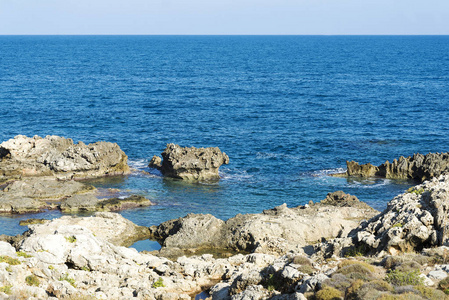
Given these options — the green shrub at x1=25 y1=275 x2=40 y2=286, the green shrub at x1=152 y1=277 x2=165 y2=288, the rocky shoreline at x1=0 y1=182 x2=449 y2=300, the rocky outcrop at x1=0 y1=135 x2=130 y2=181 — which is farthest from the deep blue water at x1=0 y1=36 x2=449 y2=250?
the green shrub at x1=152 y1=277 x2=165 y2=288

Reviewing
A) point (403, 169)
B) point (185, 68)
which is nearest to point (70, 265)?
point (403, 169)

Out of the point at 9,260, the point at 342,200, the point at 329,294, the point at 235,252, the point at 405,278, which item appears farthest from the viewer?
the point at 342,200

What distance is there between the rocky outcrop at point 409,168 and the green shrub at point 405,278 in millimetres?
39149

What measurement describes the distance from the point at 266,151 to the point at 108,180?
24447 mm

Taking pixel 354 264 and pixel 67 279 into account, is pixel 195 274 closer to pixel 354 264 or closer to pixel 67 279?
pixel 67 279

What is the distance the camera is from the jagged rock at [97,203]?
50.5m

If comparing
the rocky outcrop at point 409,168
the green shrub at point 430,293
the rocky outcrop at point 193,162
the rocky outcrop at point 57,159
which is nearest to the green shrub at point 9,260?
the green shrub at point 430,293

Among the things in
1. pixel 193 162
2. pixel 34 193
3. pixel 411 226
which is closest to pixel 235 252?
pixel 411 226

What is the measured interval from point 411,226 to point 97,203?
1256 inches

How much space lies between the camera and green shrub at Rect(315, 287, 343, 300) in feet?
71.5

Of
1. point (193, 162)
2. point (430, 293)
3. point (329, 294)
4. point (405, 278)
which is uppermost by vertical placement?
point (430, 293)

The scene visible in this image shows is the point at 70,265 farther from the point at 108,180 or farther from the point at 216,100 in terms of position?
the point at 216,100

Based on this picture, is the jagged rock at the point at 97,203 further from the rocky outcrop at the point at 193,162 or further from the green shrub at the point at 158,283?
the green shrub at the point at 158,283

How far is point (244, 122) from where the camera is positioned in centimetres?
9344
